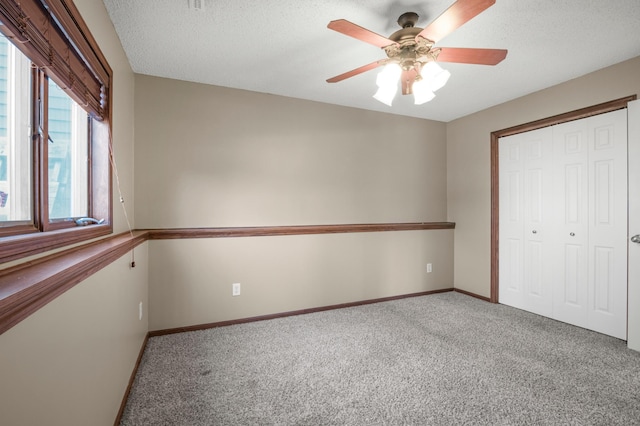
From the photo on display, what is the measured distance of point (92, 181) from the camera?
1.73 metres

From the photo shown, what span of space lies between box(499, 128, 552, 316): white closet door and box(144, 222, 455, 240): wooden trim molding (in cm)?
83

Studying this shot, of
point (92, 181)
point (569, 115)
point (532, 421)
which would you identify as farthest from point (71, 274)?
point (569, 115)

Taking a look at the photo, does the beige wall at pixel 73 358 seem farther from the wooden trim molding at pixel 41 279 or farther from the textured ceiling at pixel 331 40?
the textured ceiling at pixel 331 40


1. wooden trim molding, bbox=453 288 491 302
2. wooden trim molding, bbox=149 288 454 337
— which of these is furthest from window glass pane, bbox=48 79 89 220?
wooden trim molding, bbox=453 288 491 302

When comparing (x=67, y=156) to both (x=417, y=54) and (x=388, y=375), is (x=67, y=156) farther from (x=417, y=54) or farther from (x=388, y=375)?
(x=388, y=375)

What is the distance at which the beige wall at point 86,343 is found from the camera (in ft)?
2.10

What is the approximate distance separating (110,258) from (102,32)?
4.29 feet

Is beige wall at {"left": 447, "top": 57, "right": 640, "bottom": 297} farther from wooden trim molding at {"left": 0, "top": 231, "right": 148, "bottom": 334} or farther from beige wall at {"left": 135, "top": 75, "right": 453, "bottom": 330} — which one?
wooden trim molding at {"left": 0, "top": 231, "right": 148, "bottom": 334}

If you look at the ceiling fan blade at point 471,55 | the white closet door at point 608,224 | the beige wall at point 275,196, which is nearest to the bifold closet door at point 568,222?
the white closet door at point 608,224

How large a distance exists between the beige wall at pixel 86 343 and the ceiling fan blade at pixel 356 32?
1178 millimetres

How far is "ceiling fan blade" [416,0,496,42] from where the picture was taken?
4.07 ft

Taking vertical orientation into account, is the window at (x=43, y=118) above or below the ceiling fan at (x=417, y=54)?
below

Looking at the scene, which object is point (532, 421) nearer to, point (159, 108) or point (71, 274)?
point (71, 274)

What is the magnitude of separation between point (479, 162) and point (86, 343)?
392cm
